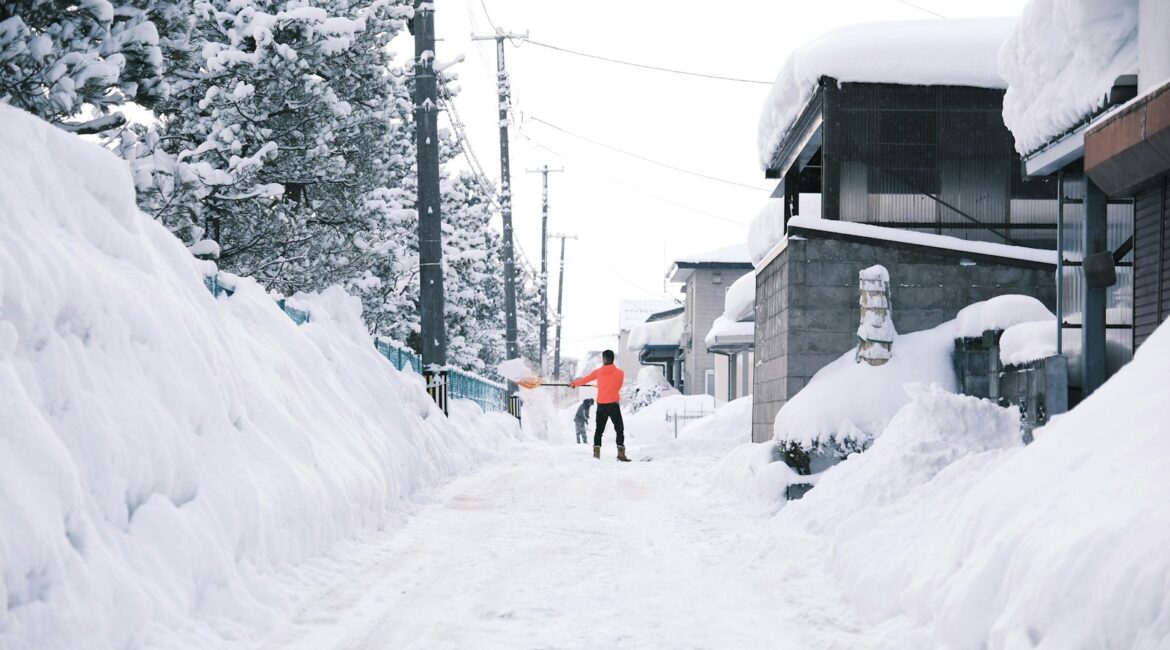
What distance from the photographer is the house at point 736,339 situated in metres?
22.5

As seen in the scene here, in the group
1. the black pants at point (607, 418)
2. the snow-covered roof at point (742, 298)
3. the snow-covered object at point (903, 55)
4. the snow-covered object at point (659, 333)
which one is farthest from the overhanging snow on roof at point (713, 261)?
the snow-covered object at point (903, 55)

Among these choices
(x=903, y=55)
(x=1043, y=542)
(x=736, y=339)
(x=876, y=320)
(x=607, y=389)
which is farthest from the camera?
(x=736, y=339)

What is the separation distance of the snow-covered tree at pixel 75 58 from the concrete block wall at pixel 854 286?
7682 mm

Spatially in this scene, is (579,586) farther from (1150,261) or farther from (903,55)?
(903,55)

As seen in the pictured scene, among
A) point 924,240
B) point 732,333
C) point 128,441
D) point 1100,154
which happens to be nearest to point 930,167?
point 924,240

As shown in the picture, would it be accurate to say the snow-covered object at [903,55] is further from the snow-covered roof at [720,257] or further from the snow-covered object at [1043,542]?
the snow-covered roof at [720,257]

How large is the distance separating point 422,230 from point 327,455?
26.1 feet

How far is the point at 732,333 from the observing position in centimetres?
3184

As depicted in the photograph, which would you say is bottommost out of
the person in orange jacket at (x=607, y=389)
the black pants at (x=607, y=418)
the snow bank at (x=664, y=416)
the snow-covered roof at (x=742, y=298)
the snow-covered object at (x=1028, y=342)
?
the snow bank at (x=664, y=416)

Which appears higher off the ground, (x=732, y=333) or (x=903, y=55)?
(x=903, y=55)

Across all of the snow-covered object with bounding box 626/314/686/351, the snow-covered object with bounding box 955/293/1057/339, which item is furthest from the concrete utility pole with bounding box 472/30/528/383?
the snow-covered object with bounding box 626/314/686/351

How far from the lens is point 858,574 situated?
6145 mm

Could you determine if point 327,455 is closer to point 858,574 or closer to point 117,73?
point 117,73

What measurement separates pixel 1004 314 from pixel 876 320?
4.65 ft
